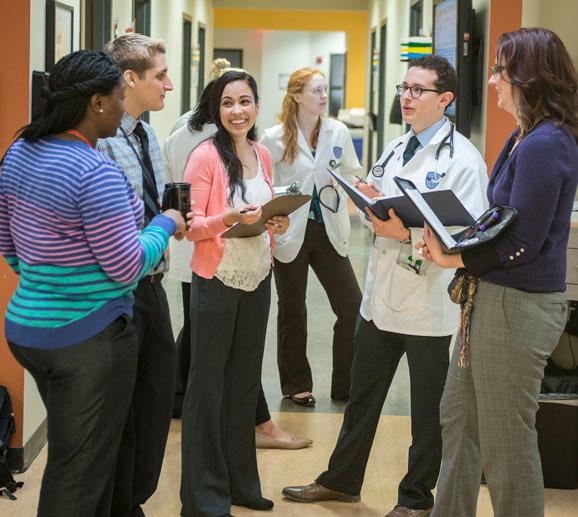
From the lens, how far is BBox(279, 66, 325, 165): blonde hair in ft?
16.0

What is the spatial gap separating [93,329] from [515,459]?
119 cm

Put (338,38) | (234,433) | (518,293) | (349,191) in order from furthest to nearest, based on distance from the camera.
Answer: (338,38), (234,433), (349,191), (518,293)

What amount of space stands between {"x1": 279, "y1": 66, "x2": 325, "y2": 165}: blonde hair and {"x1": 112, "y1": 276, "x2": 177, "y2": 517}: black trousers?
180cm

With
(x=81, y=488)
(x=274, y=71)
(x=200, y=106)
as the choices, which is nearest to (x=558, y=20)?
(x=200, y=106)

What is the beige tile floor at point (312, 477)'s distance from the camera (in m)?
3.68

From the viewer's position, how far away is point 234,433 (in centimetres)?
357

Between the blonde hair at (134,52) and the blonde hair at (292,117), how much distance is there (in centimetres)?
173

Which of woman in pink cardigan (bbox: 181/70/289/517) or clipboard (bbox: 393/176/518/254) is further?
woman in pink cardigan (bbox: 181/70/289/517)

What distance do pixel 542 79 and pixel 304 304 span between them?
2.65m

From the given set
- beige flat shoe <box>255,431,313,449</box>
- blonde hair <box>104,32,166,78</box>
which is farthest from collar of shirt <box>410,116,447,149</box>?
beige flat shoe <box>255,431,313,449</box>

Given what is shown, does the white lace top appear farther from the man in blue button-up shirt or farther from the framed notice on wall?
the framed notice on wall

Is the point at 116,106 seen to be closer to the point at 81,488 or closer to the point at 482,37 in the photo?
the point at 81,488

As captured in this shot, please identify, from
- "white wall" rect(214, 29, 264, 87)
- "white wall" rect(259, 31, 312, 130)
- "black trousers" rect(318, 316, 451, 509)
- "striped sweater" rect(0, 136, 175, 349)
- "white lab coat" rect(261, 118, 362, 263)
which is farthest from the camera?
"white wall" rect(214, 29, 264, 87)

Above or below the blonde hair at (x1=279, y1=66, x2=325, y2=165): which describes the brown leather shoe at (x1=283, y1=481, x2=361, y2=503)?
below
